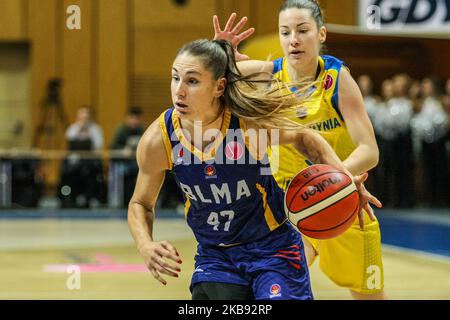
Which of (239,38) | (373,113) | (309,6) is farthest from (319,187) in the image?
(373,113)

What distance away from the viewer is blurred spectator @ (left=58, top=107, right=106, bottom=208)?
1455 cm

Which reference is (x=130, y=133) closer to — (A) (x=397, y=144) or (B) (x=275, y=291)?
(A) (x=397, y=144)

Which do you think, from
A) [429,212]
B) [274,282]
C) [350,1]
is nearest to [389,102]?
[429,212]

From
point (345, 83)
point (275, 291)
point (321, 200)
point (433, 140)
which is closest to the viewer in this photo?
point (275, 291)

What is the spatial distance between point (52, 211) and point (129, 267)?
6.69 metres

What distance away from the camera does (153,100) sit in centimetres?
1867

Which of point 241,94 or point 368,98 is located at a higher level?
point 241,94

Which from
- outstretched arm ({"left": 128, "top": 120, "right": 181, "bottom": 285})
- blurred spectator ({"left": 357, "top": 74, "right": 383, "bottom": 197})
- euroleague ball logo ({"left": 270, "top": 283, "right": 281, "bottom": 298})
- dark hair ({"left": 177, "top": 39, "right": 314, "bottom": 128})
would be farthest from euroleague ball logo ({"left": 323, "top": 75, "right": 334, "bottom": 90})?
blurred spectator ({"left": 357, "top": 74, "right": 383, "bottom": 197})

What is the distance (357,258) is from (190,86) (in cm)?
157

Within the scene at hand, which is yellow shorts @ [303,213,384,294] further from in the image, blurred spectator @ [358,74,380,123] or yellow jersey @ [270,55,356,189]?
blurred spectator @ [358,74,380,123]

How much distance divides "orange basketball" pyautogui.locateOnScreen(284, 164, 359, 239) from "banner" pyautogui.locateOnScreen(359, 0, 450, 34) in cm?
1033

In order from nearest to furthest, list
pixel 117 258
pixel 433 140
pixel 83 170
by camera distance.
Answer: pixel 117 258
pixel 433 140
pixel 83 170

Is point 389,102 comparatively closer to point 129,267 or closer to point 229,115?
point 129,267

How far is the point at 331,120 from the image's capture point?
15.8 ft
